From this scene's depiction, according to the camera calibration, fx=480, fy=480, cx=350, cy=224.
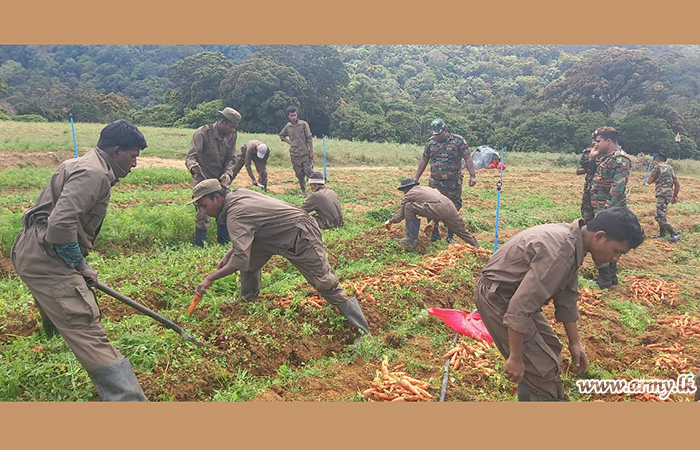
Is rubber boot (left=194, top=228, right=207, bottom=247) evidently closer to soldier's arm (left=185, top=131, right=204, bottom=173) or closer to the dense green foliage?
soldier's arm (left=185, top=131, right=204, bottom=173)

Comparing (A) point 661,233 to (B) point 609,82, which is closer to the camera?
(A) point 661,233

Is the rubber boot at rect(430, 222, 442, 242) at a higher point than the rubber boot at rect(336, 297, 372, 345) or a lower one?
lower

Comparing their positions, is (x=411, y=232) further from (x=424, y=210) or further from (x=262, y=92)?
(x=262, y=92)

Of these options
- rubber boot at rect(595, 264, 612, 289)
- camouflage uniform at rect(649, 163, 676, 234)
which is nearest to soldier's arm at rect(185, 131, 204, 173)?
rubber boot at rect(595, 264, 612, 289)

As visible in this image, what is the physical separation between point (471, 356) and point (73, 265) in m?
3.30

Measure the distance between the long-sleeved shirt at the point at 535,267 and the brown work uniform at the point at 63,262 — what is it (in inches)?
103

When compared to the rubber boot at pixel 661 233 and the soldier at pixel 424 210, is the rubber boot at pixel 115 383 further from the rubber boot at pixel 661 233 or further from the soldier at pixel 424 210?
the rubber boot at pixel 661 233

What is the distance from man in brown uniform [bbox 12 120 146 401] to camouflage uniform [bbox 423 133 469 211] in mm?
6104

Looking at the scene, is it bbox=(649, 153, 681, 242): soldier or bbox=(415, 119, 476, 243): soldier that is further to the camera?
bbox=(649, 153, 681, 242): soldier

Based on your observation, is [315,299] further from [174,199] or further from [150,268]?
[174,199]

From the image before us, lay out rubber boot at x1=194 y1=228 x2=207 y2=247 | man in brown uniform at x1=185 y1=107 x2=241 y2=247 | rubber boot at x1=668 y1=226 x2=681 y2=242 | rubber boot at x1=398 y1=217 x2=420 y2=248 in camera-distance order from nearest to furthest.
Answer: man in brown uniform at x1=185 y1=107 x2=241 y2=247 → rubber boot at x1=194 y1=228 x2=207 y2=247 → rubber boot at x1=398 y1=217 x2=420 y2=248 → rubber boot at x1=668 y1=226 x2=681 y2=242

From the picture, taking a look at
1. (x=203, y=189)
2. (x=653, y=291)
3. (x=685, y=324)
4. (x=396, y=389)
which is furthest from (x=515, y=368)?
(x=653, y=291)

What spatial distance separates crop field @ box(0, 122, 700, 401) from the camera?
3857mm

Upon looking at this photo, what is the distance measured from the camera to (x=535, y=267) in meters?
2.77
